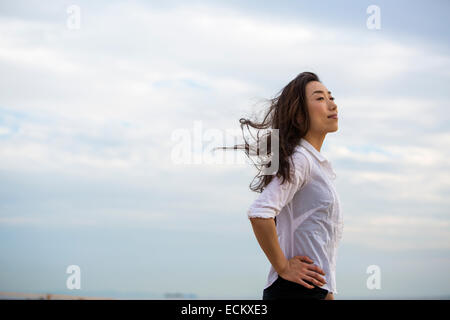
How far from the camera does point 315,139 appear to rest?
10.6ft

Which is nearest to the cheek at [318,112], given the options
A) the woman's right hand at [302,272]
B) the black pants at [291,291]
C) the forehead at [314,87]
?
the forehead at [314,87]

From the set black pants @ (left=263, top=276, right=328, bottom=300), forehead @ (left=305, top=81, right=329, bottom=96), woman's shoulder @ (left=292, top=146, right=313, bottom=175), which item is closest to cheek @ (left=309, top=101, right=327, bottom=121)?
forehead @ (left=305, top=81, right=329, bottom=96)

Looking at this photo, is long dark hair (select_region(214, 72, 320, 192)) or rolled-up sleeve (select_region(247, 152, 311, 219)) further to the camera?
long dark hair (select_region(214, 72, 320, 192))

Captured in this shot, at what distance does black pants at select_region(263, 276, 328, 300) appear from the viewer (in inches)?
114

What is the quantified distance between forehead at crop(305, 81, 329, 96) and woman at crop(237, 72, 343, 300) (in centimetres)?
14

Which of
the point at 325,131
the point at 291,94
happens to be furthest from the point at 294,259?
the point at 291,94

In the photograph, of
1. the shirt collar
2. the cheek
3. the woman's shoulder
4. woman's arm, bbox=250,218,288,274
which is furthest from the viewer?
the cheek

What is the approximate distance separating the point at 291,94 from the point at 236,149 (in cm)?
51

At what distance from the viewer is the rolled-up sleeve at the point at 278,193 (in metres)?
2.84

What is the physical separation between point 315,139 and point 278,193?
1.74 feet

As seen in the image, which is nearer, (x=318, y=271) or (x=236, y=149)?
(x=318, y=271)

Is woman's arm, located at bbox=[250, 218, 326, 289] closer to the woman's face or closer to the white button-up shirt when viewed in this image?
the white button-up shirt
